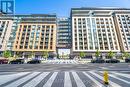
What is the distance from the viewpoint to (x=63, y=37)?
126312 millimetres

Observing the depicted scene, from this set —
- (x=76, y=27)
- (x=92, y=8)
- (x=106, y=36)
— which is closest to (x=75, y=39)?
(x=76, y=27)

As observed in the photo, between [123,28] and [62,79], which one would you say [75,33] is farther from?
[62,79]

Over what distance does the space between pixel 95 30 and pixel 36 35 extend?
33756 millimetres

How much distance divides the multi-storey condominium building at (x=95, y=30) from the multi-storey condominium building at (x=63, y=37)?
13.2m

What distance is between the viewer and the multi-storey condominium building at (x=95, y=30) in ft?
347

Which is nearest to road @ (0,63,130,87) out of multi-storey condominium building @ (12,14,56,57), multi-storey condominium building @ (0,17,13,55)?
multi-storey condominium building @ (12,14,56,57)

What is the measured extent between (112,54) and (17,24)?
191 feet

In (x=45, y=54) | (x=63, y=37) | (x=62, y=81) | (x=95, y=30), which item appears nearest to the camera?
(x=62, y=81)

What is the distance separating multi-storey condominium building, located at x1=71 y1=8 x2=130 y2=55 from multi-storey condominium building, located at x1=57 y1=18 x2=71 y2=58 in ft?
43.4

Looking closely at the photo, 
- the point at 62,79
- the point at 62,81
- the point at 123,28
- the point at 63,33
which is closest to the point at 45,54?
the point at 63,33

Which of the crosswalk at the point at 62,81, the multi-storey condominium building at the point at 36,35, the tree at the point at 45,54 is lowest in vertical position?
the crosswalk at the point at 62,81

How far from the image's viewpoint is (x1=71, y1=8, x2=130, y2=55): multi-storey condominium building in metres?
106

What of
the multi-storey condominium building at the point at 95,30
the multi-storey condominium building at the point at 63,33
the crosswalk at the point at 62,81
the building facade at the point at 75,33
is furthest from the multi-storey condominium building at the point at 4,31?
the crosswalk at the point at 62,81

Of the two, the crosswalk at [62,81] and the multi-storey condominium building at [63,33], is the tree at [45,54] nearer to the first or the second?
the multi-storey condominium building at [63,33]
